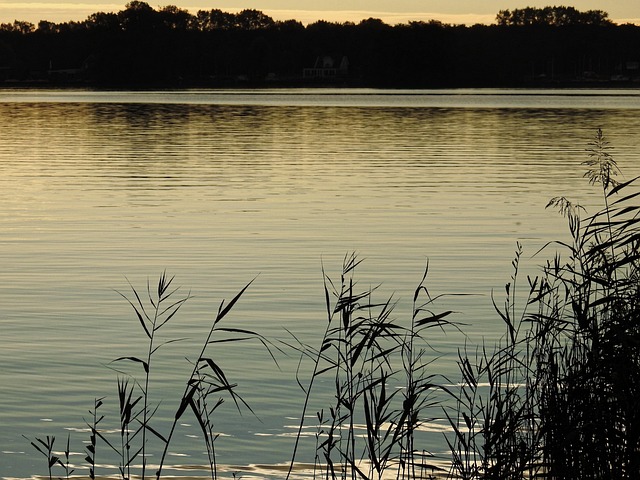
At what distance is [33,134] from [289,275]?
42.7 m

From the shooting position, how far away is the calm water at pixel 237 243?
1084 centimetres

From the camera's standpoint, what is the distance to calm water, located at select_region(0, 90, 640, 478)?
35.6 ft

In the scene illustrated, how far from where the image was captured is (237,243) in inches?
821

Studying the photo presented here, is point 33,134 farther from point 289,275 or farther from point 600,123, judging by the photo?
point 289,275

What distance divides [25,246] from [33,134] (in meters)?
38.7

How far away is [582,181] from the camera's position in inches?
1280

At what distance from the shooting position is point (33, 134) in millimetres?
57688

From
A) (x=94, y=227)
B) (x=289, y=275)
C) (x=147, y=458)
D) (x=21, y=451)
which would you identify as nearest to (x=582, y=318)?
(x=147, y=458)

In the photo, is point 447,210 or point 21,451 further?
point 447,210

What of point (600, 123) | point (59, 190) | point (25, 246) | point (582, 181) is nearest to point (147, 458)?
point (25, 246)

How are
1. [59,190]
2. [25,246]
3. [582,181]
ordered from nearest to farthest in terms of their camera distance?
[25,246] → [59,190] → [582,181]

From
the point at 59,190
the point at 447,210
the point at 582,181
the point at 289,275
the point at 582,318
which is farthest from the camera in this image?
the point at 582,181

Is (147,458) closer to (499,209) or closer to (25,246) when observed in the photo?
(25,246)

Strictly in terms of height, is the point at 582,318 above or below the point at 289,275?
above
